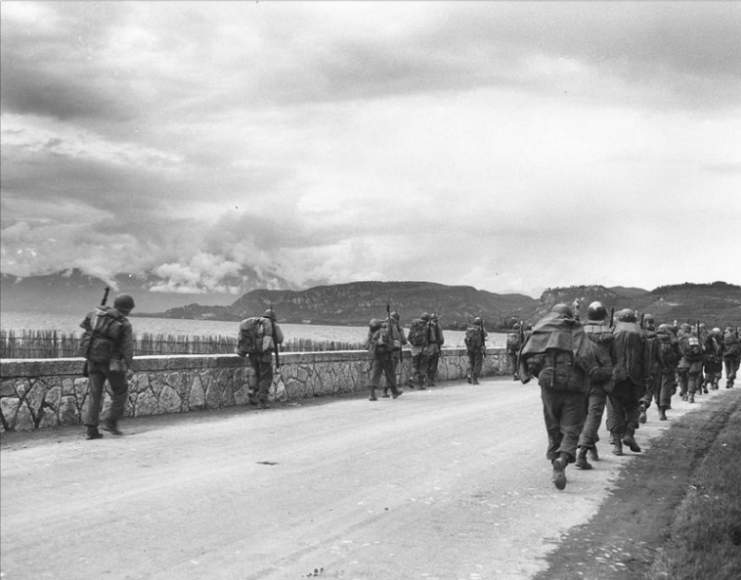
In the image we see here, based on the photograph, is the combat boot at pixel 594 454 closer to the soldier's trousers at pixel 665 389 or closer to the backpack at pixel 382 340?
the soldier's trousers at pixel 665 389

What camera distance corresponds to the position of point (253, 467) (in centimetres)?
771

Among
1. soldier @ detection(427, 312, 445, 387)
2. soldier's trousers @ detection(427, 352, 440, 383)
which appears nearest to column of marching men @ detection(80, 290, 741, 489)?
soldier @ detection(427, 312, 445, 387)

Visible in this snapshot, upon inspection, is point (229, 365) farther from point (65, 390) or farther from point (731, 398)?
point (731, 398)

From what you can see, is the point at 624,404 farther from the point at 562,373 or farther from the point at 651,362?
the point at 562,373

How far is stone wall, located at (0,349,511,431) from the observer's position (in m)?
9.94

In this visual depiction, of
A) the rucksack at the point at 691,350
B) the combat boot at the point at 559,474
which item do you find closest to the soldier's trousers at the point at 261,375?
the combat boot at the point at 559,474

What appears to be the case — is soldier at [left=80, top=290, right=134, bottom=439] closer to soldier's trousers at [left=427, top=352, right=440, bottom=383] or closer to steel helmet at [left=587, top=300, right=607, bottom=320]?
steel helmet at [left=587, top=300, right=607, bottom=320]

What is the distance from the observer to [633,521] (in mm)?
6277

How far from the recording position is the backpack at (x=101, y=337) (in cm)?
999

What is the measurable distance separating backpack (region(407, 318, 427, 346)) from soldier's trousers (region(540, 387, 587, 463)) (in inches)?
463

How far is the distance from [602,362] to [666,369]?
6357 millimetres

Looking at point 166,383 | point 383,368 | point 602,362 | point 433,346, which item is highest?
point 602,362

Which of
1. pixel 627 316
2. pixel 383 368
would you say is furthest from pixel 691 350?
pixel 627 316

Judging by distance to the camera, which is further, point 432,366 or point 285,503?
point 432,366
